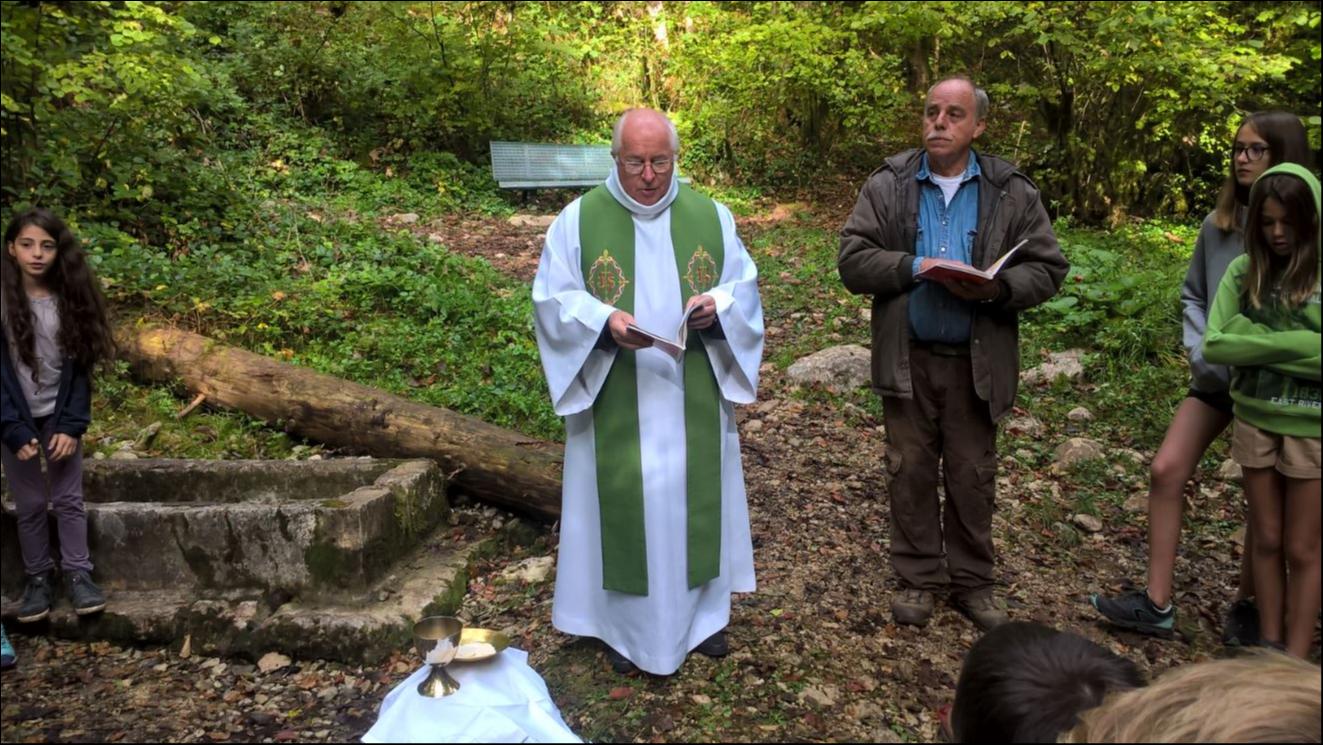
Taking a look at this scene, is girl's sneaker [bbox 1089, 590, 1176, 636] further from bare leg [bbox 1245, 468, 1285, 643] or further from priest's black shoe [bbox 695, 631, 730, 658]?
priest's black shoe [bbox 695, 631, 730, 658]

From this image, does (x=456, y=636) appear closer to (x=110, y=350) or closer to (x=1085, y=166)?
(x=110, y=350)

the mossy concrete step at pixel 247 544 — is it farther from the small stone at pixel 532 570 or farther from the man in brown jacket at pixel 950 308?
the man in brown jacket at pixel 950 308

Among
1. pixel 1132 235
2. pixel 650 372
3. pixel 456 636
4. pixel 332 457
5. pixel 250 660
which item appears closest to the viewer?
pixel 456 636

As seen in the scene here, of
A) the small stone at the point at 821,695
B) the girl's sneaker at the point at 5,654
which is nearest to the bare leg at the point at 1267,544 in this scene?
the small stone at the point at 821,695

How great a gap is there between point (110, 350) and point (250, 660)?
1.43 metres

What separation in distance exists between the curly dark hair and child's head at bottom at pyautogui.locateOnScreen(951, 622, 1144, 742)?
361 centimetres

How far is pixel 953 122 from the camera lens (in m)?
3.54

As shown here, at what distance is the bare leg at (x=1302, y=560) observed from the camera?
3.07 m

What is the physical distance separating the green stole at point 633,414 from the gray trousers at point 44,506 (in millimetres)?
2253

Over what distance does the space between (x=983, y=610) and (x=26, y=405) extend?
12.9ft

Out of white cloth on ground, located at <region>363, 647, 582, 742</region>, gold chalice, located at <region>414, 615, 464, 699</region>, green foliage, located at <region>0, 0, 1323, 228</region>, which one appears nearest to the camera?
white cloth on ground, located at <region>363, 647, 582, 742</region>

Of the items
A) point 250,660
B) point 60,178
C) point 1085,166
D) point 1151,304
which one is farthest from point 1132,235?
point 60,178

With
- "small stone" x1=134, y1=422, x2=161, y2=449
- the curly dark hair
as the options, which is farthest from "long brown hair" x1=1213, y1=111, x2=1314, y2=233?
"small stone" x1=134, y1=422, x2=161, y2=449

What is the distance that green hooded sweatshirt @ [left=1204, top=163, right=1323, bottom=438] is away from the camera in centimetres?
291
